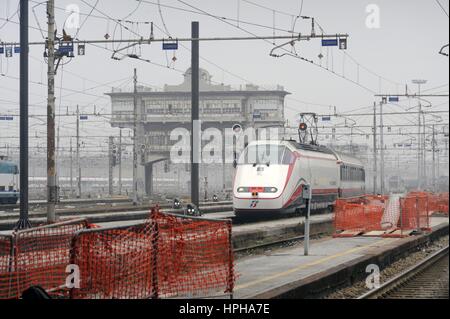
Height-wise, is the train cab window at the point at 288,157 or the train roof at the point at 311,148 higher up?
the train roof at the point at 311,148

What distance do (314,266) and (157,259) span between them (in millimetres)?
5662

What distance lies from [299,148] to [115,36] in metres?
9.99

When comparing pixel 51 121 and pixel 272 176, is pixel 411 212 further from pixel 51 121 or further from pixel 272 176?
pixel 51 121

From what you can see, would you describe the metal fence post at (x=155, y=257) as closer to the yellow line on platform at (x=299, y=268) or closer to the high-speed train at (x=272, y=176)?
the yellow line on platform at (x=299, y=268)

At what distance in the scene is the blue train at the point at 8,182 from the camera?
48.8 metres

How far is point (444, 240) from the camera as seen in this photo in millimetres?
28906

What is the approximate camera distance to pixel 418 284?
15.6 meters

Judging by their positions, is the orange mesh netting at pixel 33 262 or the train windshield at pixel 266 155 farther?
the train windshield at pixel 266 155

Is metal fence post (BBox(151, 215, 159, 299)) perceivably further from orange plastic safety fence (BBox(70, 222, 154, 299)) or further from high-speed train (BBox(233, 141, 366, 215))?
high-speed train (BBox(233, 141, 366, 215))

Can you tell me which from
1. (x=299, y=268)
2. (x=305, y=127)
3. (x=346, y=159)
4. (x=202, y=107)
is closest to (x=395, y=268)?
(x=299, y=268)

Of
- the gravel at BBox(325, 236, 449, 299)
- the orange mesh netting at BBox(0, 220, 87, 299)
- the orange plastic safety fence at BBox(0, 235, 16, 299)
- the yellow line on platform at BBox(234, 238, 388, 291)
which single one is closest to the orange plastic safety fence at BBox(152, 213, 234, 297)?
the yellow line on platform at BBox(234, 238, 388, 291)

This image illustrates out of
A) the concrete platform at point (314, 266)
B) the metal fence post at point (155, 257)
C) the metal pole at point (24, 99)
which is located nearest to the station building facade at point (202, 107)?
the metal pole at point (24, 99)

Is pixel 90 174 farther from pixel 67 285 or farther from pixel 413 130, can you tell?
pixel 67 285

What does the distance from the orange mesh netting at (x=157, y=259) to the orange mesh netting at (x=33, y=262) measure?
387mm
